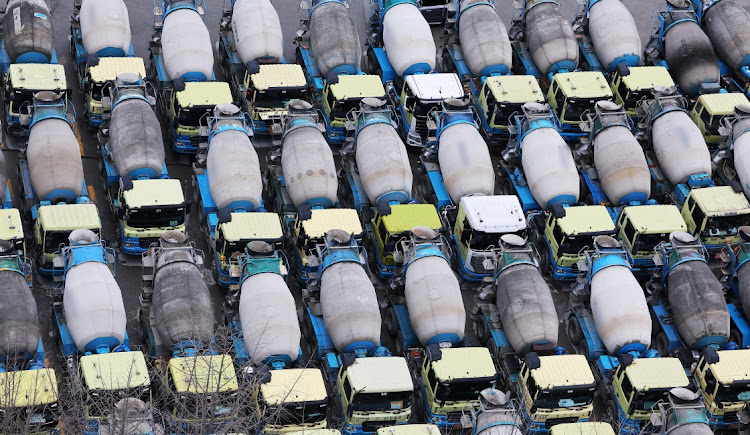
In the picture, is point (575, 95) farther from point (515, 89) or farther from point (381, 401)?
point (381, 401)

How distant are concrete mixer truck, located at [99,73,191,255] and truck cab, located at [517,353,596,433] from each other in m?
13.8

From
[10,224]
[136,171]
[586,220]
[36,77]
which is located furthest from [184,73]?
[586,220]

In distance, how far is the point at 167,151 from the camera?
69.8m

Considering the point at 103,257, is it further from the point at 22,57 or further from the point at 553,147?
the point at 553,147

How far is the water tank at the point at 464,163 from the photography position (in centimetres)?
6662

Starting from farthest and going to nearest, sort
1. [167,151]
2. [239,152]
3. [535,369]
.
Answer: [167,151] < [239,152] < [535,369]

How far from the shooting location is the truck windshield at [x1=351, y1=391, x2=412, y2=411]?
189 ft

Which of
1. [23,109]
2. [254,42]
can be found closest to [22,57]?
[23,109]

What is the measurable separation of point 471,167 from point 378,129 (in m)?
3.87

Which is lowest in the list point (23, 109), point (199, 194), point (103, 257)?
point (103, 257)

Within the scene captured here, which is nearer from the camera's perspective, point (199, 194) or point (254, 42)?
point (199, 194)

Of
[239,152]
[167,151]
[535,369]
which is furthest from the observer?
[167,151]

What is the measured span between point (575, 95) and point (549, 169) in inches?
206

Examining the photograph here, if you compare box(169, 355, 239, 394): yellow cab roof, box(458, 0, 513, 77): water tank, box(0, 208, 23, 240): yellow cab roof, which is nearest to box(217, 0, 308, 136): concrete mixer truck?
box(458, 0, 513, 77): water tank
